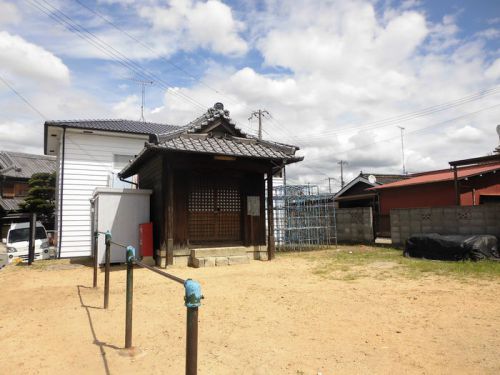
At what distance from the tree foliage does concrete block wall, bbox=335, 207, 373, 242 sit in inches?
645

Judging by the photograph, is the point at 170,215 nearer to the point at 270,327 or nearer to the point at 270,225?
the point at 270,225

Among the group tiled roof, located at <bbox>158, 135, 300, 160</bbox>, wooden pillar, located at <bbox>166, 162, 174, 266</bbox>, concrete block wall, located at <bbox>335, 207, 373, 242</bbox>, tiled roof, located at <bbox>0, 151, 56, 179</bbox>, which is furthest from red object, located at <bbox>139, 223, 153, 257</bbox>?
tiled roof, located at <bbox>0, 151, 56, 179</bbox>

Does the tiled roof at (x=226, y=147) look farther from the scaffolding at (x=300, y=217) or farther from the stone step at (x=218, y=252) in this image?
the scaffolding at (x=300, y=217)

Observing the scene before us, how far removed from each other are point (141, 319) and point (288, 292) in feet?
9.32

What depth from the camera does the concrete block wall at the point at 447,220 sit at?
11484 mm

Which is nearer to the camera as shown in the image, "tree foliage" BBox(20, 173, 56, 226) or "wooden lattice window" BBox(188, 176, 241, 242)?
"wooden lattice window" BBox(188, 176, 241, 242)

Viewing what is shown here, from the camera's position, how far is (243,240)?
11.5 metres

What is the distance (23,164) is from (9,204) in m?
5.42

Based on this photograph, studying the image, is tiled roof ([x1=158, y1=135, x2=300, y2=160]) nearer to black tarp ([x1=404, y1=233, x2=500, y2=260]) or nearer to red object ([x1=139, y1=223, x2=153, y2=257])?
red object ([x1=139, y1=223, x2=153, y2=257])

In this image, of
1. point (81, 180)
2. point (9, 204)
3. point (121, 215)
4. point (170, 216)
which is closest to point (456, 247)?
point (170, 216)

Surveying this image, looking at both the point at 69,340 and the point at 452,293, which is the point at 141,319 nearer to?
the point at 69,340

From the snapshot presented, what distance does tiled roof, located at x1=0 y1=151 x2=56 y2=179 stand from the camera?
92.3 ft

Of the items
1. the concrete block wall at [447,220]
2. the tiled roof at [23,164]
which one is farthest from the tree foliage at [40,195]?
the concrete block wall at [447,220]

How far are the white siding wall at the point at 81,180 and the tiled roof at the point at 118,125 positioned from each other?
44 cm
